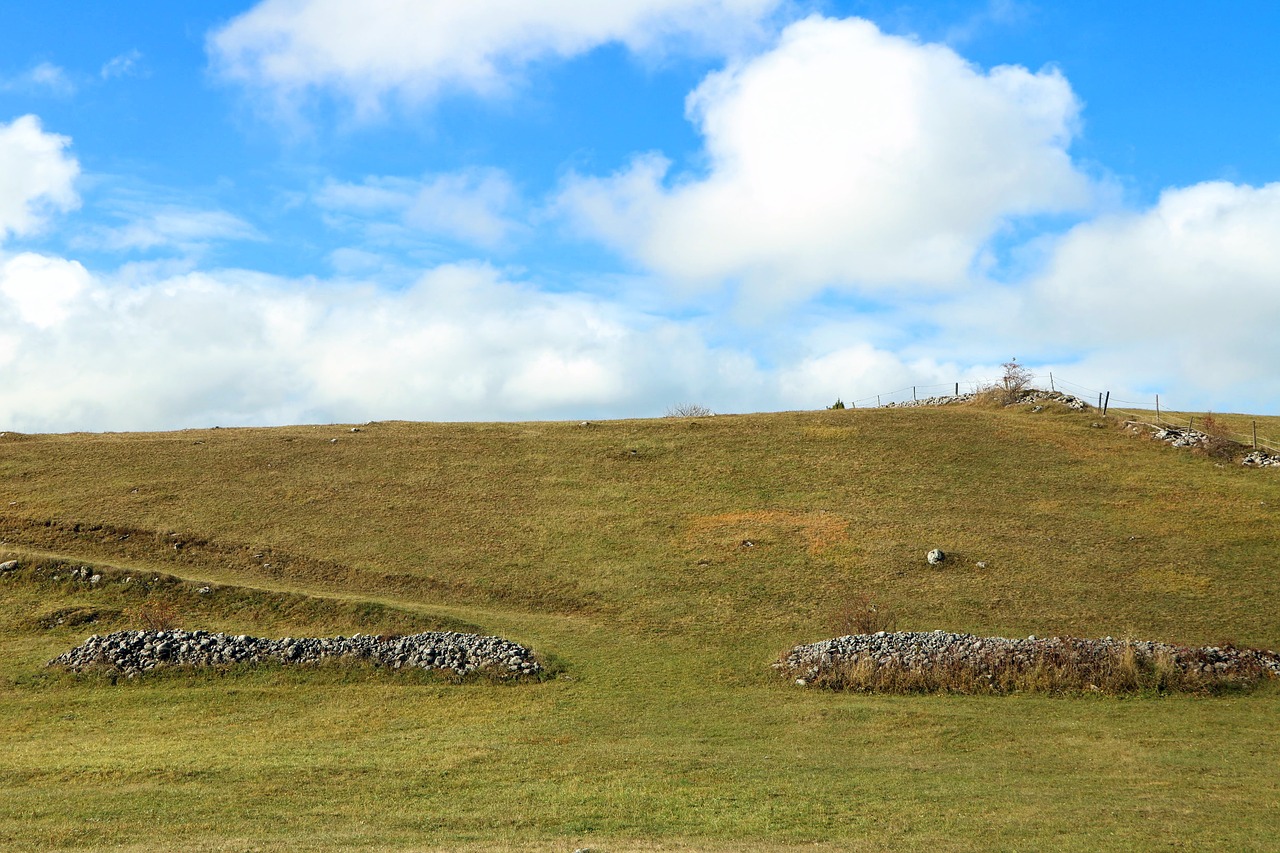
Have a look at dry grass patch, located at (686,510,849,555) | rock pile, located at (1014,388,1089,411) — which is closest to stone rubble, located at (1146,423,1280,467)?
rock pile, located at (1014,388,1089,411)

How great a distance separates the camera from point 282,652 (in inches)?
1169

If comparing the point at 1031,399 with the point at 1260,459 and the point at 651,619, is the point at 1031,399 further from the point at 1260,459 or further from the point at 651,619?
the point at 651,619

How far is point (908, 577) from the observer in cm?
3866

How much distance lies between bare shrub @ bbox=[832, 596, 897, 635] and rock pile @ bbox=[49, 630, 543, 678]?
10.9 metres

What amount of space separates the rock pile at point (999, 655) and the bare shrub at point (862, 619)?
304 centimetres

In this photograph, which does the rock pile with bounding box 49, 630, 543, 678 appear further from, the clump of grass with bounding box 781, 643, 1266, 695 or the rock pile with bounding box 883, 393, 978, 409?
the rock pile with bounding box 883, 393, 978, 409

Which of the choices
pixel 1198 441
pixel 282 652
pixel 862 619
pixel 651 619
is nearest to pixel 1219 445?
pixel 1198 441

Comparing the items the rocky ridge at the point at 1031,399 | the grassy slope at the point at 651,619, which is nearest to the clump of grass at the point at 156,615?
the grassy slope at the point at 651,619

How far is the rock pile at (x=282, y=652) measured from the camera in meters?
29.2

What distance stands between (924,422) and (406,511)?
3655cm

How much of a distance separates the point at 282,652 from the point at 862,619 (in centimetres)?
1925

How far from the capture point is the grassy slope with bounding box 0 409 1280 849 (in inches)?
668

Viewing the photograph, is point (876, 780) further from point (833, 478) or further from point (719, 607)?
point (833, 478)

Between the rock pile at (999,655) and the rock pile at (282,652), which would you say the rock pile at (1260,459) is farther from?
the rock pile at (282,652)
